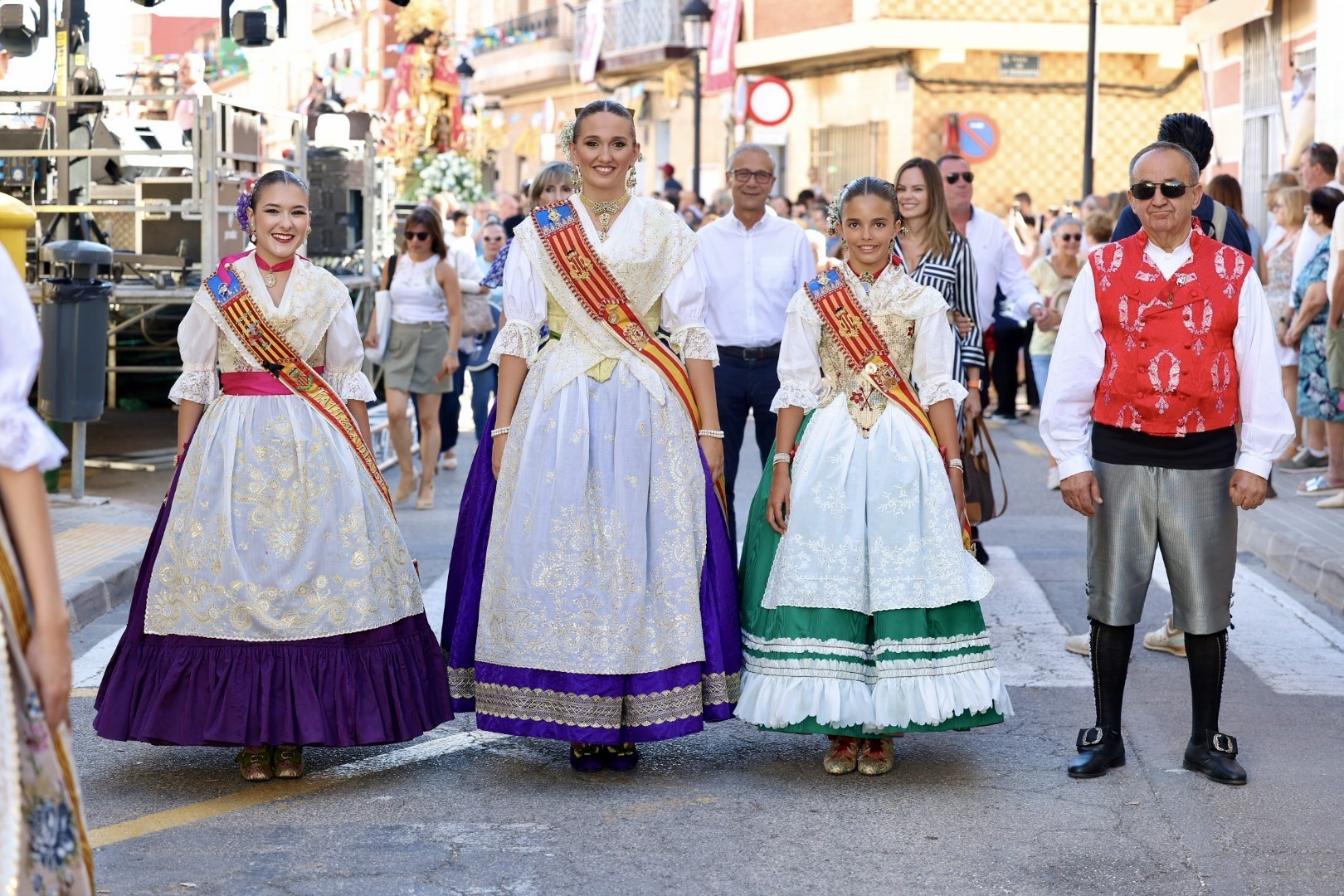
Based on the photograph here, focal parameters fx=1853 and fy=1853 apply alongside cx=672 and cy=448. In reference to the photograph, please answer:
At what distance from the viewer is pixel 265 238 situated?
5.69m

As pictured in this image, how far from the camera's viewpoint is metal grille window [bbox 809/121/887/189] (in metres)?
32.0

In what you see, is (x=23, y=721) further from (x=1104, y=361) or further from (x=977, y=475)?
(x=977, y=475)

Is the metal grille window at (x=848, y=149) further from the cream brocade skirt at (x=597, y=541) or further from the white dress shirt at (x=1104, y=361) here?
the cream brocade skirt at (x=597, y=541)

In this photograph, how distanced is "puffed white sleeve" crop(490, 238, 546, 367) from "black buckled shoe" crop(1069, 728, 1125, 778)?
2.03m

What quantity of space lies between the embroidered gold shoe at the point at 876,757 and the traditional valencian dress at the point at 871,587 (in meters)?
0.19

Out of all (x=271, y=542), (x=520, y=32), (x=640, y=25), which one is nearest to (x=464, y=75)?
(x=640, y=25)

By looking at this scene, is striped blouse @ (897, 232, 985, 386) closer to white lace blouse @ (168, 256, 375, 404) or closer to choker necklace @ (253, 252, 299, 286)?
white lace blouse @ (168, 256, 375, 404)

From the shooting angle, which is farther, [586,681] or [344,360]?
[344,360]

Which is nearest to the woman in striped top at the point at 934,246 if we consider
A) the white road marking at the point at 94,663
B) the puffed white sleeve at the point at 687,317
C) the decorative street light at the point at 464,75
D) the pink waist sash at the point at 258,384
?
the puffed white sleeve at the point at 687,317

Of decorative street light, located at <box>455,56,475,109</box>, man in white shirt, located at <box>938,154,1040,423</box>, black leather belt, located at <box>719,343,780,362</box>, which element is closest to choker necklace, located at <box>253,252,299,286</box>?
black leather belt, located at <box>719,343,780,362</box>

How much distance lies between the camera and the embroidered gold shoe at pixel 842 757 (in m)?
5.50

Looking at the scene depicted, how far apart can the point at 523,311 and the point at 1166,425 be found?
193 centimetres

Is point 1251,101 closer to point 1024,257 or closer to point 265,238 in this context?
point 1024,257

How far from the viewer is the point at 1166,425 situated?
533 cm
